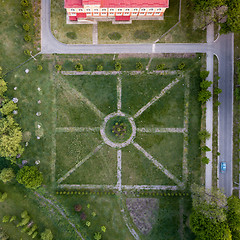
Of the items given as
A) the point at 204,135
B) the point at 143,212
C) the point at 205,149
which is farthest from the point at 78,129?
the point at 205,149

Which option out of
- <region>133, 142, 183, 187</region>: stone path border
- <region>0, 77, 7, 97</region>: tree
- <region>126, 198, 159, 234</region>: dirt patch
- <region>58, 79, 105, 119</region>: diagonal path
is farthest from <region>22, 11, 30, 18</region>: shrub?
<region>126, 198, 159, 234</region>: dirt patch

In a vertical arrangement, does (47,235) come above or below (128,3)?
below

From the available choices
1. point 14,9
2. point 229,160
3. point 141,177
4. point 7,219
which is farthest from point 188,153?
point 14,9

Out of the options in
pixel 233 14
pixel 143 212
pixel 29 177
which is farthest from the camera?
pixel 143 212

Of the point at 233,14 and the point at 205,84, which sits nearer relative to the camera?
the point at 233,14

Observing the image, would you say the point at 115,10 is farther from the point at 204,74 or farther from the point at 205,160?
the point at 205,160

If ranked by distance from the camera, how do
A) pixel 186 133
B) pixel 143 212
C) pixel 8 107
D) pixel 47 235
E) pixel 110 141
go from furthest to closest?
1. pixel 110 141
2. pixel 186 133
3. pixel 143 212
4. pixel 8 107
5. pixel 47 235

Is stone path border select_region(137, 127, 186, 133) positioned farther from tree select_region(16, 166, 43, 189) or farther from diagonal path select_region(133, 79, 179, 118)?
tree select_region(16, 166, 43, 189)

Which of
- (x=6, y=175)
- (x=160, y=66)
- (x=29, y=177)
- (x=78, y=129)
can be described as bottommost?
(x=29, y=177)
